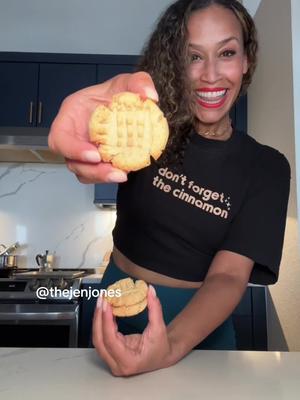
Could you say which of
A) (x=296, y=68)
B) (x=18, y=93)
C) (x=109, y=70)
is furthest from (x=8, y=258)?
(x=296, y=68)

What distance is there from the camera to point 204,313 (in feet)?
2.25

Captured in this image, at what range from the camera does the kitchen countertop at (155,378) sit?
47 cm

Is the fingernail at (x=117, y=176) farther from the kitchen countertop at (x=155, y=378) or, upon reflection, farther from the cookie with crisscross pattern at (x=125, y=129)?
the kitchen countertop at (x=155, y=378)

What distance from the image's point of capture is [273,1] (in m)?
2.06

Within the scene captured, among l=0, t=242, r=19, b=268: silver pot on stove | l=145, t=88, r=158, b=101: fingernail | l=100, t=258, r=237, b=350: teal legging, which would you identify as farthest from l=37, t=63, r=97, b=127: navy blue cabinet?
l=145, t=88, r=158, b=101: fingernail

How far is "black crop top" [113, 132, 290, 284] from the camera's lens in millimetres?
858

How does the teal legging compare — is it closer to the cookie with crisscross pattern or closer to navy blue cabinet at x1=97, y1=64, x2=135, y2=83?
the cookie with crisscross pattern

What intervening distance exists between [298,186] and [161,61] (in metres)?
1.01

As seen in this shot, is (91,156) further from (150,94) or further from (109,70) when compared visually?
(109,70)

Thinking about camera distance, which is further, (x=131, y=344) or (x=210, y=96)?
(x=210, y=96)

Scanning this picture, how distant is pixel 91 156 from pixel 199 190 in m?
0.43

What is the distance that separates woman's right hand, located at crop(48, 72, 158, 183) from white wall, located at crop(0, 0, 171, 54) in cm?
232

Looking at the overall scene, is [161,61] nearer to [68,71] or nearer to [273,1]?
[273,1]

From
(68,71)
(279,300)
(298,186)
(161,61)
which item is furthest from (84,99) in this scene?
(68,71)
